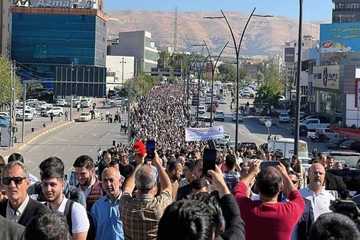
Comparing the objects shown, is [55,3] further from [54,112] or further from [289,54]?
[289,54]

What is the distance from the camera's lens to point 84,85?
6906 centimetres

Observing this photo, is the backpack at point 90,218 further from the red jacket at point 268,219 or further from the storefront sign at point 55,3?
the storefront sign at point 55,3

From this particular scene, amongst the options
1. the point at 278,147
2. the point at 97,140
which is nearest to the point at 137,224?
the point at 278,147

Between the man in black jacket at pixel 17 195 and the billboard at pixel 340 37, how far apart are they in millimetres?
86323

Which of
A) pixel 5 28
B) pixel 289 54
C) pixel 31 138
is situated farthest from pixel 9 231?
pixel 289 54

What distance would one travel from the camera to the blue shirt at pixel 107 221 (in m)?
7.18

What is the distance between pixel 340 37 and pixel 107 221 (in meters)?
88.0

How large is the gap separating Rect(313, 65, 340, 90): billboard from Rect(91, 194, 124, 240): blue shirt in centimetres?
6811

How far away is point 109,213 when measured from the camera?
726 cm

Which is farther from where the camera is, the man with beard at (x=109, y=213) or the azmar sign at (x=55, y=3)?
the azmar sign at (x=55, y=3)

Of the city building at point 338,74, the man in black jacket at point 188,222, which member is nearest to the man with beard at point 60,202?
the man in black jacket at point 188,222

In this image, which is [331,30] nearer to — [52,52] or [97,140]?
[97,140]

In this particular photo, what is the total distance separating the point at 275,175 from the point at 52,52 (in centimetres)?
12700

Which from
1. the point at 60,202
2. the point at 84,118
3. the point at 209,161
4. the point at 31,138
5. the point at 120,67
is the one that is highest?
the point at 120,67
